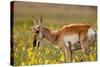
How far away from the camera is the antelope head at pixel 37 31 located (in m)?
2.37

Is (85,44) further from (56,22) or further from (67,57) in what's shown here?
(56,22)

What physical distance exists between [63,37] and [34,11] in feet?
1.57

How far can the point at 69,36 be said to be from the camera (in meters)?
2.52

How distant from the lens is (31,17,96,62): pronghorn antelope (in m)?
2.40

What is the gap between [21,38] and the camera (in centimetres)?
231

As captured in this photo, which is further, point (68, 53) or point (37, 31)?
point (68, 53)

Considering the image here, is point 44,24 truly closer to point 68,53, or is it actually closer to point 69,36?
point 69,36

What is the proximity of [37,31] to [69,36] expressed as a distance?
41 cm

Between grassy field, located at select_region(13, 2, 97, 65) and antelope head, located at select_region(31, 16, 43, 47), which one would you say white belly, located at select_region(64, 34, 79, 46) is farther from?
antelope head, located at select_region(31, 16, 43, 47)

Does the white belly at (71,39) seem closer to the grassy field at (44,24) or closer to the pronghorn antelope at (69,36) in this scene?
the pronghorn antelope at (69,36)

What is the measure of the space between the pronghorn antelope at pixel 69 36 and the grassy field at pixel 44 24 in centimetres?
5

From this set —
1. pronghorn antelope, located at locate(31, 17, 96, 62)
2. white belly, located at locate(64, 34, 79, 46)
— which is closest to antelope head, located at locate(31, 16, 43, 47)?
pronghorn antelope, located at locate(31, 17, 96, 62)

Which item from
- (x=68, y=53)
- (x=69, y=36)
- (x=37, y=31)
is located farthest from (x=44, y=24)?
(x=68, y=53)
